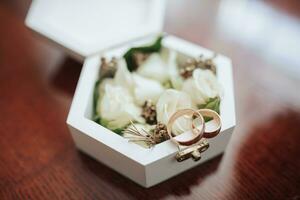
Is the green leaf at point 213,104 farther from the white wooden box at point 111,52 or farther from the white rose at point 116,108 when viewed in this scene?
the white rose at point 116,108

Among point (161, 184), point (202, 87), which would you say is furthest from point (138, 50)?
point (161, 184)

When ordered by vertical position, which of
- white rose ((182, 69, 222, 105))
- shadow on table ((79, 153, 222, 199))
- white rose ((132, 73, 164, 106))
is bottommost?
shadow on table ((79, 153, 222, 199))

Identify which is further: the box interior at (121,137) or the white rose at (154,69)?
the white rose at (154,69)

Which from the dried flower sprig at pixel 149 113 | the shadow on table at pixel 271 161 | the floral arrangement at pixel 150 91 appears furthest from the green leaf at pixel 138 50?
the shadow on table at pixel 271 161

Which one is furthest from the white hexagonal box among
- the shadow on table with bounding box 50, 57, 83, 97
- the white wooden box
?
the shadow on table with bounding box 50, 57, 83, 97

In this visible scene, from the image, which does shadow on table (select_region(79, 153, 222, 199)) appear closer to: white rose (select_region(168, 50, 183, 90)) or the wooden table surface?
the wooden table surface

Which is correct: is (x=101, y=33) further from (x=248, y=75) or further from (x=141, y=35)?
(x=248, y=75)

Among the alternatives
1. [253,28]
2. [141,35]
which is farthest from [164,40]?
[253,28]
